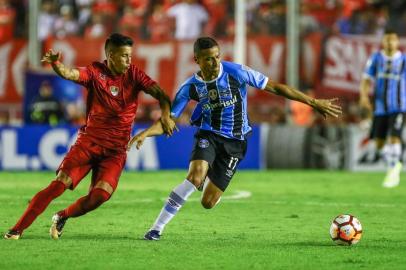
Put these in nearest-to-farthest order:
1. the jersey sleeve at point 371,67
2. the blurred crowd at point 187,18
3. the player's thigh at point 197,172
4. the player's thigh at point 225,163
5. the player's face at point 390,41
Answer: the player's thigh at point 197,172
the player's thigh at point 225,163
the player's face at point 390,41
the jersey sleeve at point 371,67
the blurred crowd at point 187,18

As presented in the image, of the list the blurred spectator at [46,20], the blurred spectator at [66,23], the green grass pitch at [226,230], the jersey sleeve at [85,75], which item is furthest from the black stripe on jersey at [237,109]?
the blurred spectator at [46,20]

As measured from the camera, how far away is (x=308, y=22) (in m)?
21.7

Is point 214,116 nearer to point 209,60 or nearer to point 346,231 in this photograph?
point 209,60

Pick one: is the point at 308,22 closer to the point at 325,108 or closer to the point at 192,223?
the point at 192,223

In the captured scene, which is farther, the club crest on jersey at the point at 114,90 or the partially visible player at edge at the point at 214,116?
the club crest on jersey at the point at 114,90

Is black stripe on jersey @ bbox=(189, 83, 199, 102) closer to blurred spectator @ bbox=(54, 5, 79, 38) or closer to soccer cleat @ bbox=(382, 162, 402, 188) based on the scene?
soccer cleat @ bbox=(382, 162, 402, 188)

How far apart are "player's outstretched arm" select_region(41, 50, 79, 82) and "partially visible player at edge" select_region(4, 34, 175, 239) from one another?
0.02 metres

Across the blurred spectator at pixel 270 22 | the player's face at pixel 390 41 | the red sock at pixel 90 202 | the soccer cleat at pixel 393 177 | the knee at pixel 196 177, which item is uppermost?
the player's face at pixel 390 41

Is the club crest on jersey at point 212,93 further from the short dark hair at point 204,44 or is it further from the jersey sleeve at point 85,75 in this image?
the jersey sleeve at point 85,75

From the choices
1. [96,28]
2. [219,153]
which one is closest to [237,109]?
[219,153]

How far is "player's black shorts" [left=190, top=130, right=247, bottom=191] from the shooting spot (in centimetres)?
977

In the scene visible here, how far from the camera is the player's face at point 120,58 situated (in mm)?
9234

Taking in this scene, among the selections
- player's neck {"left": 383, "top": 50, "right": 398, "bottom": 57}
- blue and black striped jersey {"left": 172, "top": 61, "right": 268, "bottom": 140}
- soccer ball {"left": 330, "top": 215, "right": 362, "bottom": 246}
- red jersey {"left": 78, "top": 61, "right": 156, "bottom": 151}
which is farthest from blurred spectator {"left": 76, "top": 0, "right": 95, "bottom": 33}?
soccer ball {"left": 330, "top": 215, "right": 362, "bottom": 246}

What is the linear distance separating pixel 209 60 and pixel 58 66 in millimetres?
1453
